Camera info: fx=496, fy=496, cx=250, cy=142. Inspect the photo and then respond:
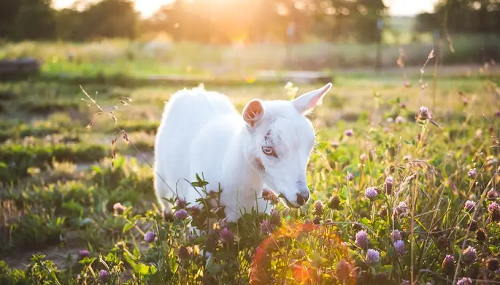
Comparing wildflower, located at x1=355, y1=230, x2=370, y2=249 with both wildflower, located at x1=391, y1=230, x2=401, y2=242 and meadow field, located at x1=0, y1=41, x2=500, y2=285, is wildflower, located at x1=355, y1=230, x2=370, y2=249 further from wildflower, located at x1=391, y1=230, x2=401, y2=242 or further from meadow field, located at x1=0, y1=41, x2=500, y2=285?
wildflower, located at x1=391, y1=230, x2=401, y2=242

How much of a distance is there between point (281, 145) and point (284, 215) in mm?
831

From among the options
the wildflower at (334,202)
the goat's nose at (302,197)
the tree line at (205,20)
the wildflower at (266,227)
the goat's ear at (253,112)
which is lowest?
the wildflower at (266,227)

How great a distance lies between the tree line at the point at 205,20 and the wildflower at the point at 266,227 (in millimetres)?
32734

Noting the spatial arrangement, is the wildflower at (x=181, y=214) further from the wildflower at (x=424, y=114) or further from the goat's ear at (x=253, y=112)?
the wildflower at (x=424, y=114)

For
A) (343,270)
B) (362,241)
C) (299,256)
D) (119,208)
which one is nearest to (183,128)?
(119,208)

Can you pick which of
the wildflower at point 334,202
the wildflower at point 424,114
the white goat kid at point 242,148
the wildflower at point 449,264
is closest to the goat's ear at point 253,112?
the white goat kid at point 242,148

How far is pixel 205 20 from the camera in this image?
35688 millimetres

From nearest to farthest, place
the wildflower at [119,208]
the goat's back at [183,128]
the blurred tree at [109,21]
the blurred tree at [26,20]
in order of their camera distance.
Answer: the wildflower at [119,208], the goat's back at [183,128], the blurred tree at [26,20], the blurred tree at [109,21]

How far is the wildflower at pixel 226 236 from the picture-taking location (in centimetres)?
222

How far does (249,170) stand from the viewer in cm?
272

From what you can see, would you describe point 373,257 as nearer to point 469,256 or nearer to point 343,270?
point 343,270

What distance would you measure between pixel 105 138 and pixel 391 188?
549 cm

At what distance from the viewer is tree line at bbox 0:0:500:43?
3516 centimetres

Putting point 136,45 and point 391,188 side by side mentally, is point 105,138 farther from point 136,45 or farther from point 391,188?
point 136,45
